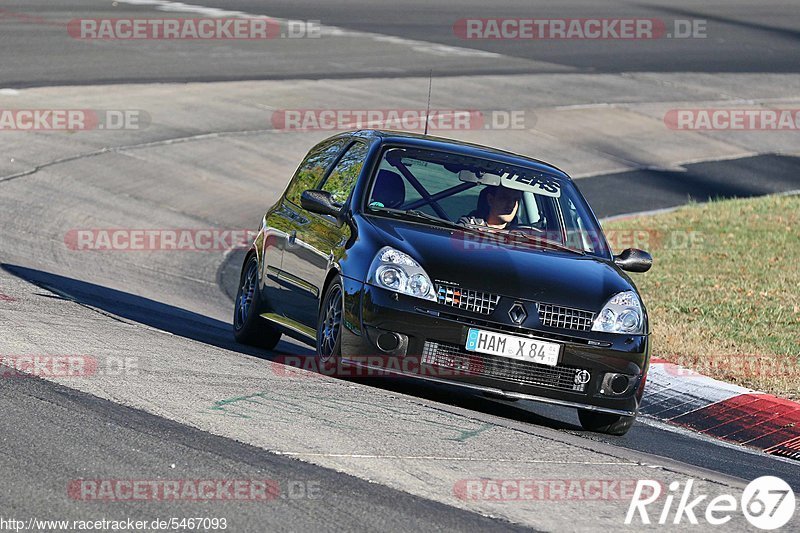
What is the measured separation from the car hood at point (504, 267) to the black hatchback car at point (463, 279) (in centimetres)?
1

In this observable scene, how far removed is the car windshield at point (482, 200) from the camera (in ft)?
29.9

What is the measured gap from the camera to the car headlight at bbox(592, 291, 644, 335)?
833cm

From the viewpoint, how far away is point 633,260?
9.31 m

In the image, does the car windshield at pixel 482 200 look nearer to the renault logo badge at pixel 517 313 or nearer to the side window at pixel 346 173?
the side window at pixel 346 173

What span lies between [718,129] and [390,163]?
744 inches

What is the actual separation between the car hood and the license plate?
24 centimetres

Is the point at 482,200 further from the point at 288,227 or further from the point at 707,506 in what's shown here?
the point at 707,506

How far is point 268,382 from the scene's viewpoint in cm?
779

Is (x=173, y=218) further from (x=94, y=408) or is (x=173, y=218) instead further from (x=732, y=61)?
(x=732, y=61)

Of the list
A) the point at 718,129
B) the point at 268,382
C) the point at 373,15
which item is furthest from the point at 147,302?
the point at 373,15

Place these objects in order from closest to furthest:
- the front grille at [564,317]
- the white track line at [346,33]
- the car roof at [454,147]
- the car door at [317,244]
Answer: the front grille at [564,317], the car door at [317,244], the car roof at [454,147], the white track line at [346,33]

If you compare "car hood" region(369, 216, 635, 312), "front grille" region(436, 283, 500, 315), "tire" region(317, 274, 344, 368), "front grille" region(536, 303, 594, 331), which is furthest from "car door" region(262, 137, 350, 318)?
"front grille" region(536, 303, 594, 331)

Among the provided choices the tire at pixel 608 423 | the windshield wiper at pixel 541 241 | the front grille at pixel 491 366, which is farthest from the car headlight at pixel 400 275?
the tire at pixel 608 423

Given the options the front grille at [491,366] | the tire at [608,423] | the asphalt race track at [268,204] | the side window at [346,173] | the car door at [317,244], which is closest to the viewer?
the asphalt race track at [268,204]
